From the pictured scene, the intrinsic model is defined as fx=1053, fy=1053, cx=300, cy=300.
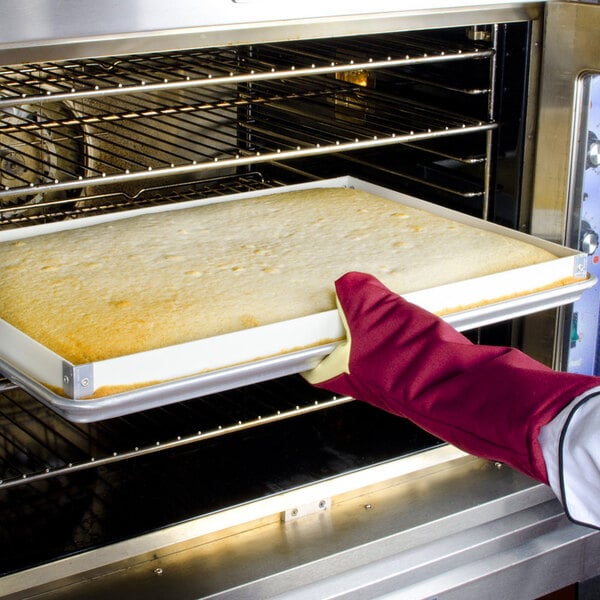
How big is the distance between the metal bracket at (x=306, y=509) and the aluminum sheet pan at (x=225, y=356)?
0.35 meters

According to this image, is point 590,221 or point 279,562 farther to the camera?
point 590,221

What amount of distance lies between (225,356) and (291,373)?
99mm

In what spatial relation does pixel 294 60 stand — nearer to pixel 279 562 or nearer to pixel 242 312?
pixel 242 312

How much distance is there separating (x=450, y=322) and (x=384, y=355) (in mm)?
148

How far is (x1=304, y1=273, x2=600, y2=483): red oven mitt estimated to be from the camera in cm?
108

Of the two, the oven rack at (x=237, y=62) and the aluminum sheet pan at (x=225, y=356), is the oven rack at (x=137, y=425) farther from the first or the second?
the oven rack at (x=237, y=62)

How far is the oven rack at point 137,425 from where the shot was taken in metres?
1.60

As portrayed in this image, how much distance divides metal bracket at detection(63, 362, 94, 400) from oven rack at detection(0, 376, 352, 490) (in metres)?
0.39

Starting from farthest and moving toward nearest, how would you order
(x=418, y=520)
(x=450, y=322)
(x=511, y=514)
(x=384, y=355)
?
(x=511, y=514), (x=418, y=520), (x=450, y=322), (x=384, y=355)

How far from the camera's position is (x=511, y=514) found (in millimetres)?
1736

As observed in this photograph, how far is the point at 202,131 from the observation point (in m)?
2.06

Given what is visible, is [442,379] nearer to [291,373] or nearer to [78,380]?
[291,373]

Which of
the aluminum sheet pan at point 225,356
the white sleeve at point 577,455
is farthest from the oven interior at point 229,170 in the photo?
the white sleeve at point 577,455

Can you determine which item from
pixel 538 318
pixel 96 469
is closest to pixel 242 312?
pixel 96 469
